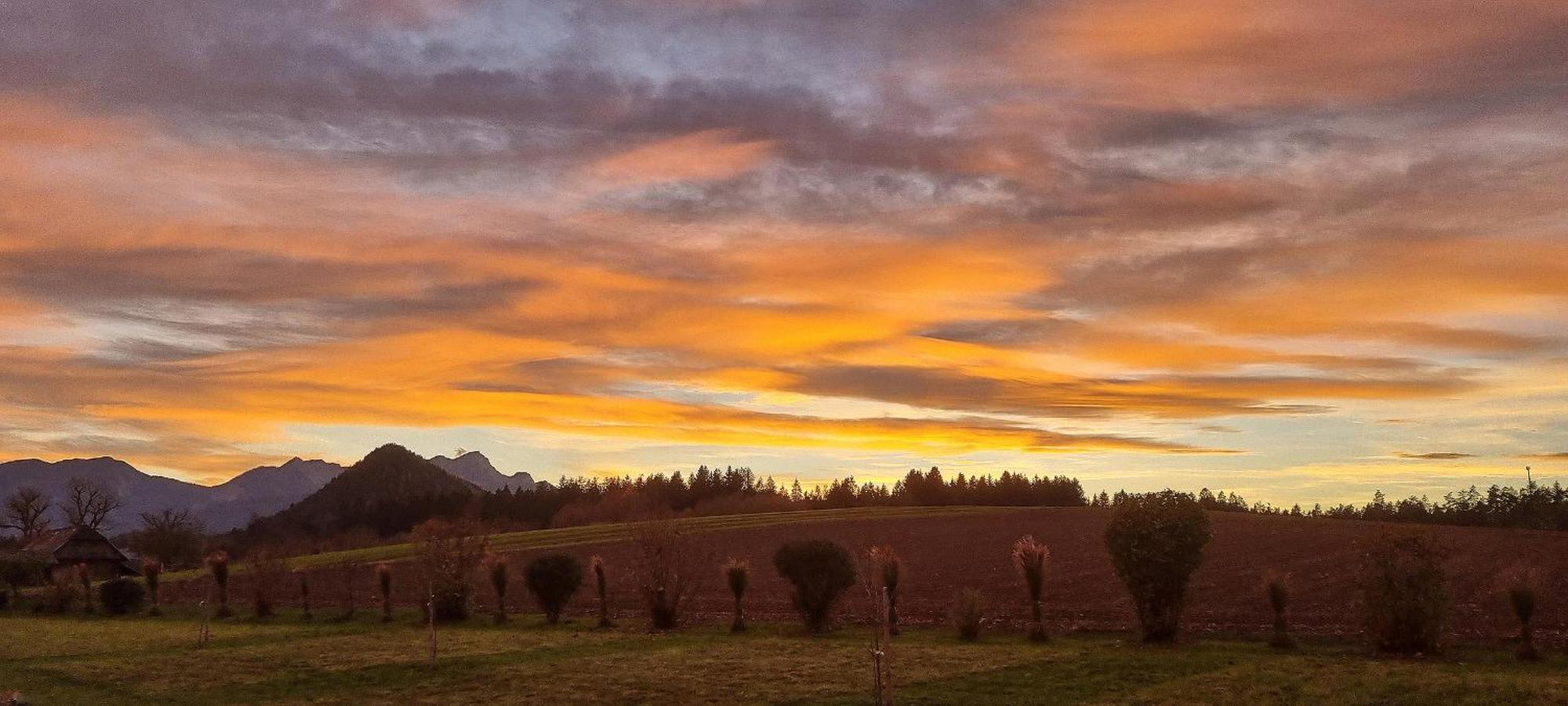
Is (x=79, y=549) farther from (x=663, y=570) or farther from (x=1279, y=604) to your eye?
(x=1279, y=604)

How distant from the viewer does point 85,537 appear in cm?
9938

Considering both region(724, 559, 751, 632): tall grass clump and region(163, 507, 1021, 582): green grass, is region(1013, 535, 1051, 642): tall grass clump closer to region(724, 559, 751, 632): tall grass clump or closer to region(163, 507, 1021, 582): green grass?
region(724, 559, 751, 632): tall grass clump

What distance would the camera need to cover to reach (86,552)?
9831cm

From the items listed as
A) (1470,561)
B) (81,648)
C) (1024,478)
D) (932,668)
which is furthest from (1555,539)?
(1024,478)

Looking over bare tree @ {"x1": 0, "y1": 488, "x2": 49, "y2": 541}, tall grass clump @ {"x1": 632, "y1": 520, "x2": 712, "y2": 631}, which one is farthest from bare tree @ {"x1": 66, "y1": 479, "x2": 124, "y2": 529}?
tall grass clump @ {"x1": 632, "y1": 520, "x2": 712, "y2": 631}

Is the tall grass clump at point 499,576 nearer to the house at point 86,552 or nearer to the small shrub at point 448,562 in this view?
the small shrub at point 448,562

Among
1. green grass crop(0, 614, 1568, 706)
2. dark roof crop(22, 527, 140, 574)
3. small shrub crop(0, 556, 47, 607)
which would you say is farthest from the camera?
dark roof crop(22, 527, 140, 574)

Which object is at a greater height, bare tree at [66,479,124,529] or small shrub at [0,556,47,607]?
bare tree at [66,479,124,529]

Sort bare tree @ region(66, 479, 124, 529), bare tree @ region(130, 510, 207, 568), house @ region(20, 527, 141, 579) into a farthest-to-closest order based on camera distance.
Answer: bare tree @ region(66, 479, 124, 529) → bare tree @ region(130, 510, 207, 568) → house @ region(20, 527, 141, 579)

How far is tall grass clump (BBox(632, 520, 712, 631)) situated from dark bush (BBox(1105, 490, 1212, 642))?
14.5m

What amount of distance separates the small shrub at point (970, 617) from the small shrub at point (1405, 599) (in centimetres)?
1002

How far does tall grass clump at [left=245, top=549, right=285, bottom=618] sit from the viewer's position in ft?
165

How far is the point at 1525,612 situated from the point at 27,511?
15020 cm

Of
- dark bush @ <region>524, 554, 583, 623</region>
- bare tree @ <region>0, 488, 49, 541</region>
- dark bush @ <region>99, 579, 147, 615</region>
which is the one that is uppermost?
bare tree @ <region>0, 488, 49, 541</region>
